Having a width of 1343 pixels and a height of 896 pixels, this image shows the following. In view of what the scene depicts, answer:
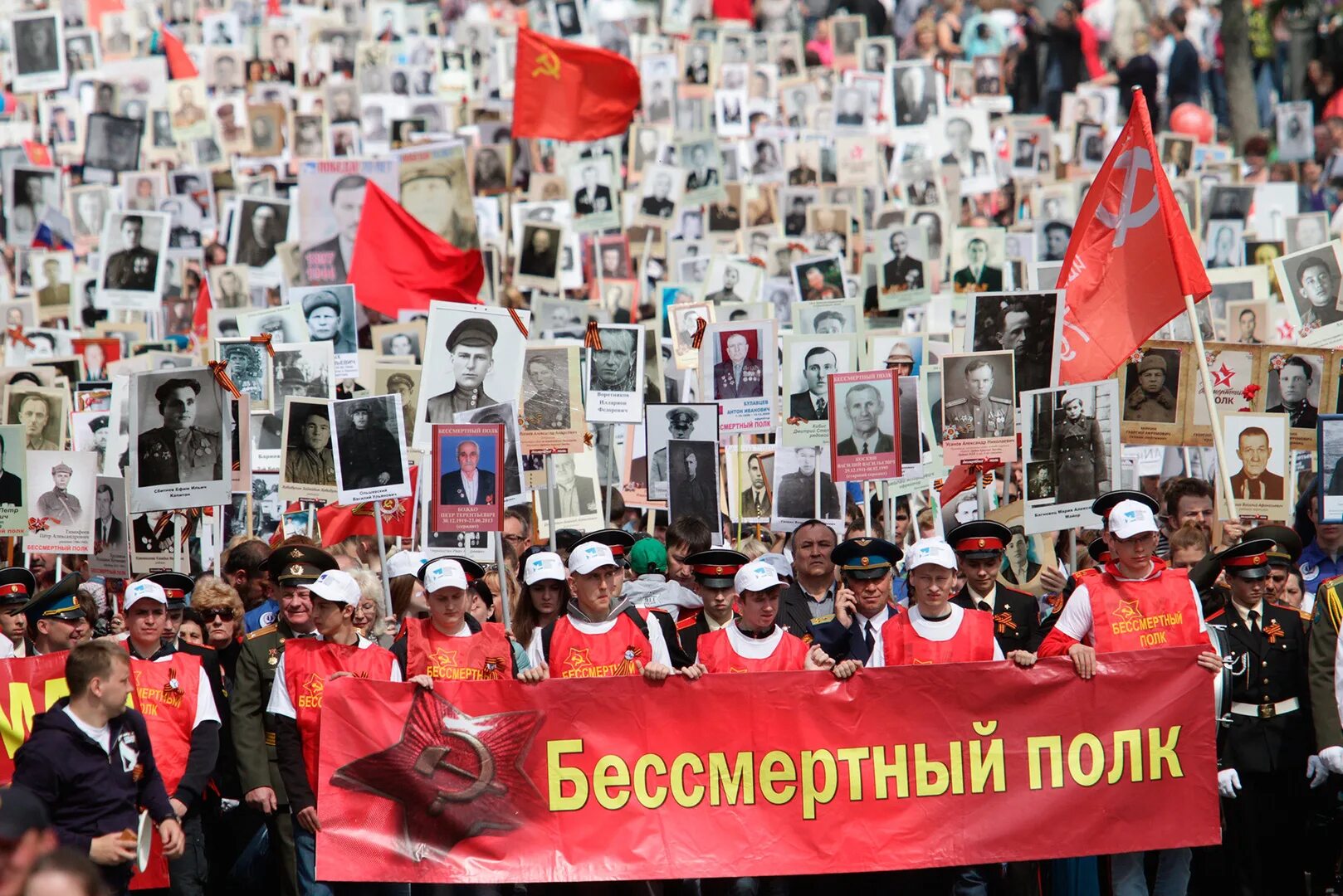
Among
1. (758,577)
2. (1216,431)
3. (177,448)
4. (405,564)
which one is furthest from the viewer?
(177,448)

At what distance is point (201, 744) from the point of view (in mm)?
8688

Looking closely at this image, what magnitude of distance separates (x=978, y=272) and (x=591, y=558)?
1047cm

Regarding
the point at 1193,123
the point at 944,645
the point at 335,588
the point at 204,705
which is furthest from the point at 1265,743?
the point at 1193,123

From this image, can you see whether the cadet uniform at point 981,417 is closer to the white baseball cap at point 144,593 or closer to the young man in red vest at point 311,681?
the young man in red vest at point 311,681

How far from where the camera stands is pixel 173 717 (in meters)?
8.83

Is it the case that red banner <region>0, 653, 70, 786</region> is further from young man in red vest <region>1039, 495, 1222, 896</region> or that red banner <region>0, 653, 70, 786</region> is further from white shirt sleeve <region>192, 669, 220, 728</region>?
young man in red vest <region>1039, 495, 1222, 896</region>

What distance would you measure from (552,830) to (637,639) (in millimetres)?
965

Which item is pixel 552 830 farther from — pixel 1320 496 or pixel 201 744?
pixel 1320 496

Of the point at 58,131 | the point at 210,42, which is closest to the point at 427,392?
the point at 58,131

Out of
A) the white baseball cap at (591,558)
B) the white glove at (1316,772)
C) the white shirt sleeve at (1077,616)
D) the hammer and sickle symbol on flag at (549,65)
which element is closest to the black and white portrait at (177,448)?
the white baseball cap at (591,558)

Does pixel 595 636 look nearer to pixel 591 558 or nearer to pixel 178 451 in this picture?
pixel 591 558

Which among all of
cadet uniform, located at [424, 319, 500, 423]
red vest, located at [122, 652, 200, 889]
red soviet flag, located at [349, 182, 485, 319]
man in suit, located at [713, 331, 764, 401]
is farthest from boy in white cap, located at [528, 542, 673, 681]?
red soviet flag, located at [349, 182, 485, 319]

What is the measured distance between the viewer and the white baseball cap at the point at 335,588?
8.60 m

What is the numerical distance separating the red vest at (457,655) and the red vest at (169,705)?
1.03 metres
